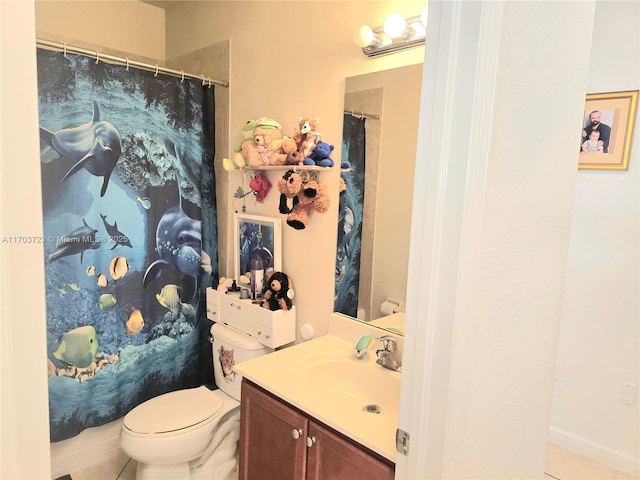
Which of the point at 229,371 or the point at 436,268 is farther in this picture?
the point at 229,371

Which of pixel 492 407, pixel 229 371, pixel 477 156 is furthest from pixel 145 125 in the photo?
pixel 492 407

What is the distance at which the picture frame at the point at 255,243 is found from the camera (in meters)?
2.19

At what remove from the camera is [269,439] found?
1.56 metres

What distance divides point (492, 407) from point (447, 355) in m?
0.30

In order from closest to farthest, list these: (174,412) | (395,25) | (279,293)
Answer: (395,25)
(174,412)
(279,293)

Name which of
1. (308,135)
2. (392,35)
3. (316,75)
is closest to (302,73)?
(316,75)

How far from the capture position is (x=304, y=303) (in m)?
2.11

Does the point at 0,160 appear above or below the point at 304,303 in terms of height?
above

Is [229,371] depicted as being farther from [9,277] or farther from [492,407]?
[9,277]

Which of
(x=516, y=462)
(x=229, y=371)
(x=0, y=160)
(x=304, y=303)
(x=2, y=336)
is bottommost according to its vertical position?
(x=229, y=371)

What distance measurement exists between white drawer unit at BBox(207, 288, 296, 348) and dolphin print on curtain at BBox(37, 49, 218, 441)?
11.9 inches

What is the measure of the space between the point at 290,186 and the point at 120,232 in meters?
0.87

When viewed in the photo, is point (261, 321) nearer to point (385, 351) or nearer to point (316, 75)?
point (385, 351)

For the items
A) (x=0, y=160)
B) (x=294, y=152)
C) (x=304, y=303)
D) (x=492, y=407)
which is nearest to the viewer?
(x=0, y=160)
